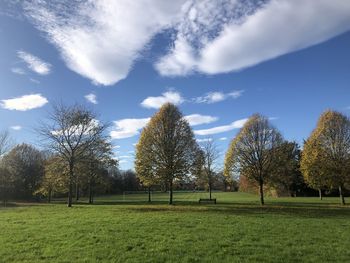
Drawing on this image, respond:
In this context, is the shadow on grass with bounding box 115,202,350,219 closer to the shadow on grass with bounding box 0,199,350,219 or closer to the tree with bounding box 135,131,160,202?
the shadow on grass with bounding box 0,199,350,219

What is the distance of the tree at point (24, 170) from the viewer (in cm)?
7138

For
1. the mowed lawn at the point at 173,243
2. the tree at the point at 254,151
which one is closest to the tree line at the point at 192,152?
the tree at the point at 254,151

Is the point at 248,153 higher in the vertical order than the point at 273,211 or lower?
higher

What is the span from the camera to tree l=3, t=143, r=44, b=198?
71.4m

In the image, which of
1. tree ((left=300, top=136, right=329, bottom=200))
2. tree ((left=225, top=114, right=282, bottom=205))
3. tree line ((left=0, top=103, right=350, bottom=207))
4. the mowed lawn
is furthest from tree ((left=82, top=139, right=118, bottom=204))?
the mowed lawn

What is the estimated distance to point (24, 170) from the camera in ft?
245

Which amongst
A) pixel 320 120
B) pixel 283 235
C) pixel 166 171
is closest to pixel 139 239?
pixel 283 235

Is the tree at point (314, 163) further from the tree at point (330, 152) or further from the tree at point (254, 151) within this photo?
the tree at point (254, 151)

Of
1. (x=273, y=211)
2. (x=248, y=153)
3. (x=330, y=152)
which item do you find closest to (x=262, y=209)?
(x=273, y=211)

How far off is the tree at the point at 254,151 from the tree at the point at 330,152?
16.1ft

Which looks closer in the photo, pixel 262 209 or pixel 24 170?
pixel 262 209

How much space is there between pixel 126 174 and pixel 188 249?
446 ft

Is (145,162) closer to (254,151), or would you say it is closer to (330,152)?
(254,151)

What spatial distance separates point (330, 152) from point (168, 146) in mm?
20336
